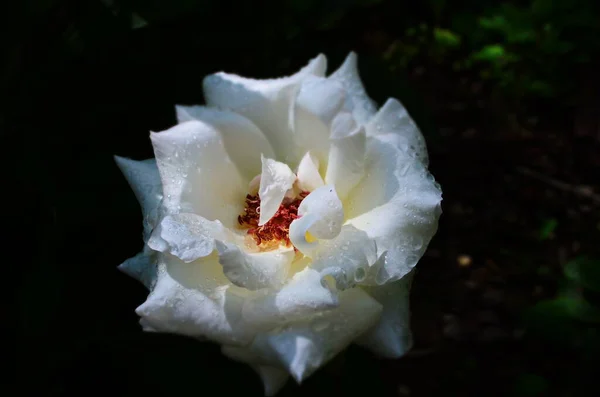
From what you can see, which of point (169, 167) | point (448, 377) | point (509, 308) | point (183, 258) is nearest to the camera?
point (183, 258)

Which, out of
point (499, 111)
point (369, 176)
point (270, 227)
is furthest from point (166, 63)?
point (499, 111)

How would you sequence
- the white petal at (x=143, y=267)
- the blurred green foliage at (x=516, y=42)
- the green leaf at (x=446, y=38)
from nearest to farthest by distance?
the white petal at (x=143, y=267)
the blurred green foliage at (x=516, y=42)
the green leaf at (x=446, y=38)

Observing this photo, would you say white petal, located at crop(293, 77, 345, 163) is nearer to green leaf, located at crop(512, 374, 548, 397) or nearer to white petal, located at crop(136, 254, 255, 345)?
white petal, located at crop(136, 254, 255, 345)

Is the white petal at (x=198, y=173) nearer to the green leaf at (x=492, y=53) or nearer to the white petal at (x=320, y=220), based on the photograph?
the white petal at (x=320, y=220)

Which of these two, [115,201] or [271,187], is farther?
[115,201]

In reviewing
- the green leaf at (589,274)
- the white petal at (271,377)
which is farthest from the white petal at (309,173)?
the green leaf at (589,274)

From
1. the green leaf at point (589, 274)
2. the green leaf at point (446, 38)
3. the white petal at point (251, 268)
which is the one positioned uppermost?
the white petal at point (251, 268)

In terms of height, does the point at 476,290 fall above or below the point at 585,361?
below

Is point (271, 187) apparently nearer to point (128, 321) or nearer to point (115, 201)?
point (115, 201)
